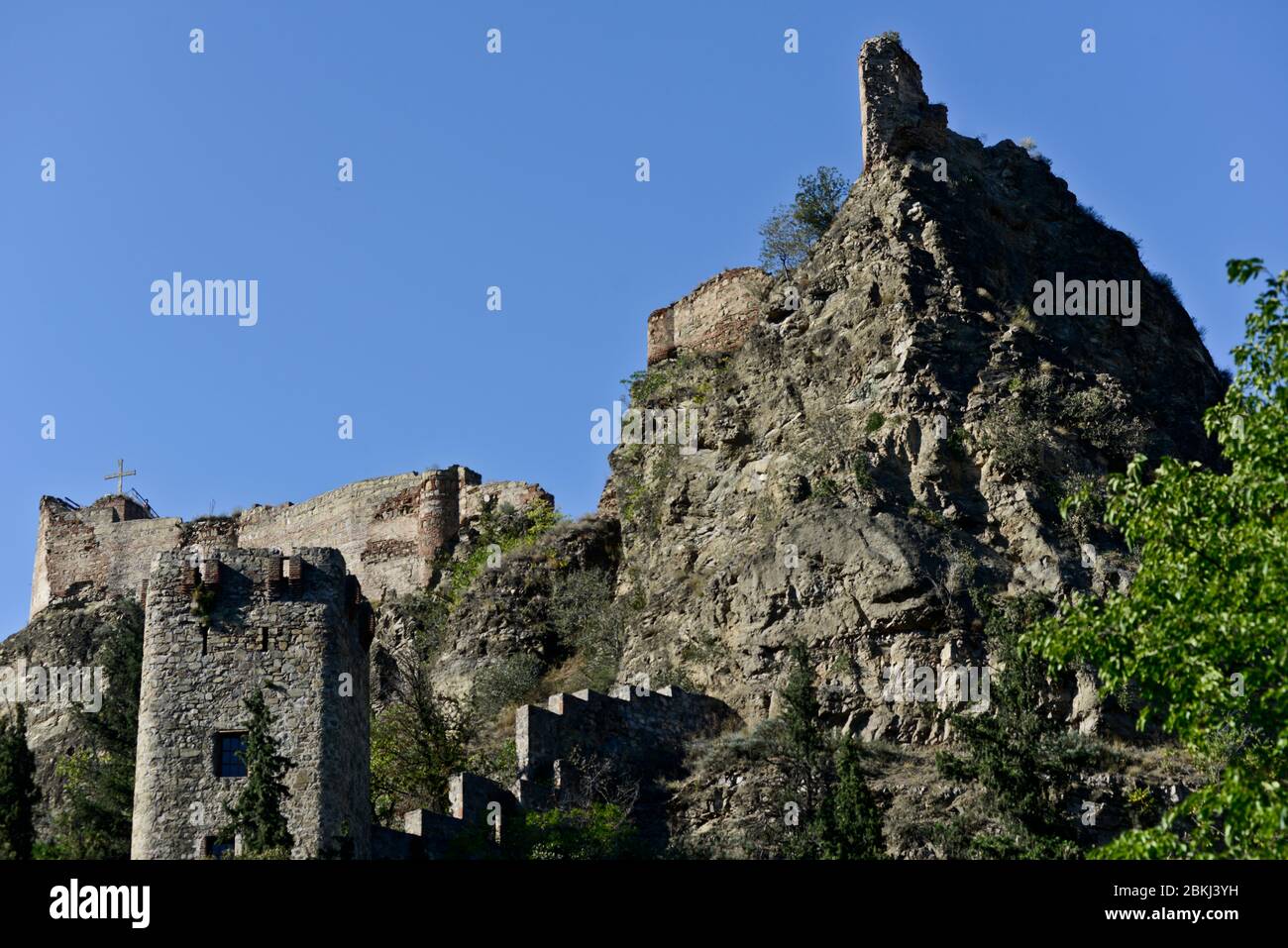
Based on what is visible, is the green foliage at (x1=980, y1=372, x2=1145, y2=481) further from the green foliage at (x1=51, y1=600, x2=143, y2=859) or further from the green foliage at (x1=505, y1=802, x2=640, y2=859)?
the green foliage at (x1=51, y1=600, x2=143, y2=859)

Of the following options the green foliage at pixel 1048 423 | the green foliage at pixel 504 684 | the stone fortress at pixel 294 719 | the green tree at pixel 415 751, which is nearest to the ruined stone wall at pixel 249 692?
the stone fortress at pixel 294 719

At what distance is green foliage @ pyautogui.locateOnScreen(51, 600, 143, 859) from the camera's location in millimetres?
38344

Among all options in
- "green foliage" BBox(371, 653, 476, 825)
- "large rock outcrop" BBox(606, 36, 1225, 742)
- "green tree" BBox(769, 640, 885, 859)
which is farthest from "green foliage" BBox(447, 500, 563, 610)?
"green tree" BBox(769, 640, 885, 859)

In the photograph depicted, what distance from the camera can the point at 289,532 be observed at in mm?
64500

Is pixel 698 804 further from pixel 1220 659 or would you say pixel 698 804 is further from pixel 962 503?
pixel 1220 659

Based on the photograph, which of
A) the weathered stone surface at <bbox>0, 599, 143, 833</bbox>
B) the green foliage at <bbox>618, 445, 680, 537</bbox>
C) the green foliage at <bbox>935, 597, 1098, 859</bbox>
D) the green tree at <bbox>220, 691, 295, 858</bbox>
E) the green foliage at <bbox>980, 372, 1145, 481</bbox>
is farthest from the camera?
the green foliage at <bbox>618, 445, 680, 537</bbox>

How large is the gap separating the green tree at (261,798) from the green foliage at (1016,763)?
35.6ft

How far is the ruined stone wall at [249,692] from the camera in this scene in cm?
3275

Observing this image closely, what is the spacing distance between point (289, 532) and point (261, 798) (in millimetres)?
33037

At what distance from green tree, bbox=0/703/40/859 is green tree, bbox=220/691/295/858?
4.38 meters

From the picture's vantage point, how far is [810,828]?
34.4 metres

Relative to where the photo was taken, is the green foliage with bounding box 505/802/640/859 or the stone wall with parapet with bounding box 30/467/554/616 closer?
the green foliage with bounding box 505/802/640/859

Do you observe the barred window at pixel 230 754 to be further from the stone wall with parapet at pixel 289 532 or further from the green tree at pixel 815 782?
the stone wall with parapet at pixel 289 532
